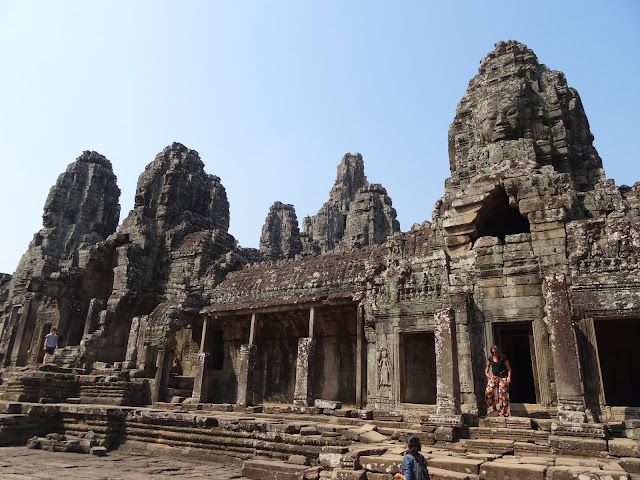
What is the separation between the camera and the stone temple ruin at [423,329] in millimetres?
8469

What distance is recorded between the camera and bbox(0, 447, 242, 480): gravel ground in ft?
25.9

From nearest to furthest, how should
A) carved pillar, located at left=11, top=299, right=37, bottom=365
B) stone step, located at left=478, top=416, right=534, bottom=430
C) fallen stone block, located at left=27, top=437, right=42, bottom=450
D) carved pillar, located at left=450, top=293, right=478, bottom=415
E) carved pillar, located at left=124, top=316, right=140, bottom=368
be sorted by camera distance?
stone step, located at left=478, top=416, right=534, bottom=430, carved pillar, located at left=450, top=293, right=478, bottom=415, fallen stone block, located at left=27, top=437, right=42, bottom=450, carved pillar, located at left=124, top=316, right=140, bottom=368, carved pillar, located at left=11, top=299, right=37, bottom=365

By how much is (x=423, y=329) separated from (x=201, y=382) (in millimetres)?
8945

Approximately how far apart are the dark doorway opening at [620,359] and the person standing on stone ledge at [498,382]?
4256mm

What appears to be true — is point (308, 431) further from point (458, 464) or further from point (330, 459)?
point (458, 464)

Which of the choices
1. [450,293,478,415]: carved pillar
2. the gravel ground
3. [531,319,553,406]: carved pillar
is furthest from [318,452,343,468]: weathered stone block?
[531,319,553,406]: carved pillar

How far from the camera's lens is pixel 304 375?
13.8 metres

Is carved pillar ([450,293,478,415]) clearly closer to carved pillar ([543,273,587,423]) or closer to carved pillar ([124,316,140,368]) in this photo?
carved pillar ([543,273,587,423])

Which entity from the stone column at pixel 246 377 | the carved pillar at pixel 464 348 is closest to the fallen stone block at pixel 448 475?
the carved pillar at pixel 464 348

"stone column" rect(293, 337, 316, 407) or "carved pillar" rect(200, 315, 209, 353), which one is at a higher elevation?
"carved pillar" rect(200, 315, 209, 353)

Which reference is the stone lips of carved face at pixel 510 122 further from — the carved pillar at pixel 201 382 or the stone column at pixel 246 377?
the carved pillar at pixel 201 382

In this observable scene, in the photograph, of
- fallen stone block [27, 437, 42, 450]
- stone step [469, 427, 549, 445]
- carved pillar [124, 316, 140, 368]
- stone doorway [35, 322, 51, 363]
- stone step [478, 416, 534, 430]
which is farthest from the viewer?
stone doorway [35, 322, 51, 363]

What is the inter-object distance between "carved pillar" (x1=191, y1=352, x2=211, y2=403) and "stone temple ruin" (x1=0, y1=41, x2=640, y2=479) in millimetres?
65

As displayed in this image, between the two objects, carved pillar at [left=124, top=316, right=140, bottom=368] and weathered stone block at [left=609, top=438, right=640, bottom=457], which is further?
carved pillar at [left=124, top=316, right=140, bottom=368]
